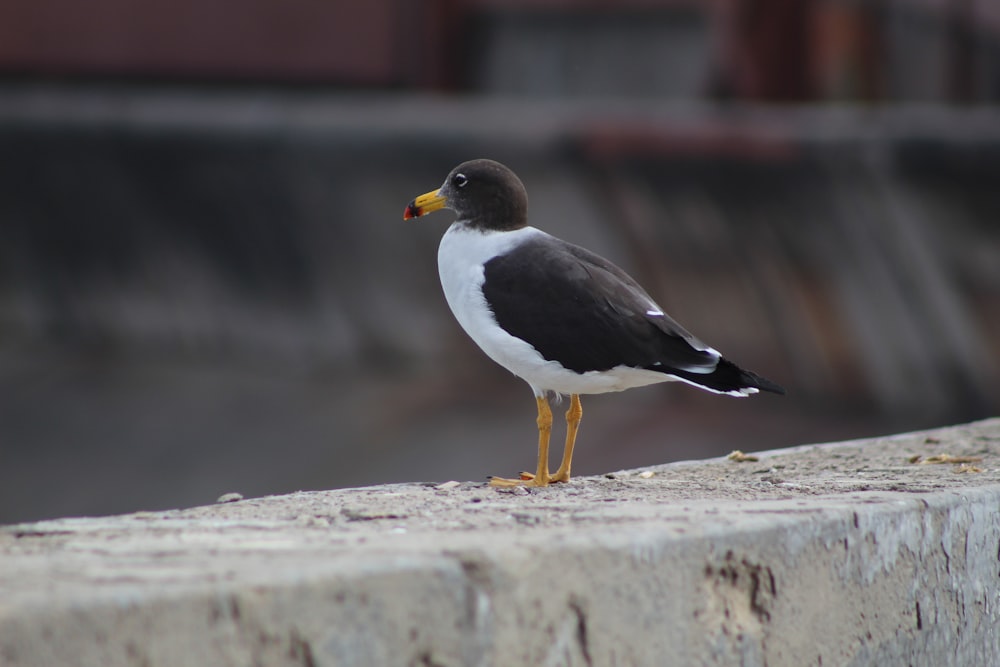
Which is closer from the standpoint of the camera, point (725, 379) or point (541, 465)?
point (725, 379)

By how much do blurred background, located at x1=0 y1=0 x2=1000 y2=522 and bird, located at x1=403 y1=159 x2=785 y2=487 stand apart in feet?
17.7

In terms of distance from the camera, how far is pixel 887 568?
3254 millimetres

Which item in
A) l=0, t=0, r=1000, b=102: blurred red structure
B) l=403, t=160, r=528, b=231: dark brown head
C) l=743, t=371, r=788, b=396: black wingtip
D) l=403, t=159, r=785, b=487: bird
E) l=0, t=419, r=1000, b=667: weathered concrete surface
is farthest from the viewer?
l=0, t=0, r=1000, b=102: blurred red structure

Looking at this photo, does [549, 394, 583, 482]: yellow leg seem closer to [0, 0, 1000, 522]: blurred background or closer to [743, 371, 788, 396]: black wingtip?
[743, 371, 788, 396]: black wingtip

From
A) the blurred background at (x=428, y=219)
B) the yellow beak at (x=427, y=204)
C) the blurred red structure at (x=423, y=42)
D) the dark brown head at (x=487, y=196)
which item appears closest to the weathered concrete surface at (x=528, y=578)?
the dark brown head at (x=487, y=196)

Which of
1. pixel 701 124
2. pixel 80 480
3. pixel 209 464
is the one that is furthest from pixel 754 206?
pixel 80 480

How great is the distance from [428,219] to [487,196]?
5774 millimetres

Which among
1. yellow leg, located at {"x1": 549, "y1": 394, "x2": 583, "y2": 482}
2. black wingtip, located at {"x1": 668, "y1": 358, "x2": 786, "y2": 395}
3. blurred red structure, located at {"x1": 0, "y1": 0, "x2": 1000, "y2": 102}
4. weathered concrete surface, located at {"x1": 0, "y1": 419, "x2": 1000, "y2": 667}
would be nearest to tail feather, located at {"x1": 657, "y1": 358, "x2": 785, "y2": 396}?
black wingtip, located at {"x1": 668, "y1": 358, "x2": 786, "y2": 395}


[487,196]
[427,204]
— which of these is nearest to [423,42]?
[427,204]

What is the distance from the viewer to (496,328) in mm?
4215

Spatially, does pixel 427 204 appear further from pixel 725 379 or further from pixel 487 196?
pixel 725 379

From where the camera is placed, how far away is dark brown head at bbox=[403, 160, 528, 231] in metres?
4.50

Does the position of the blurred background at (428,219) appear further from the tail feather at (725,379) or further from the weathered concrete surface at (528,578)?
the weathered concrete surface at (528,578)

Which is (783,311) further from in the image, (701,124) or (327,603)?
(327,603)
